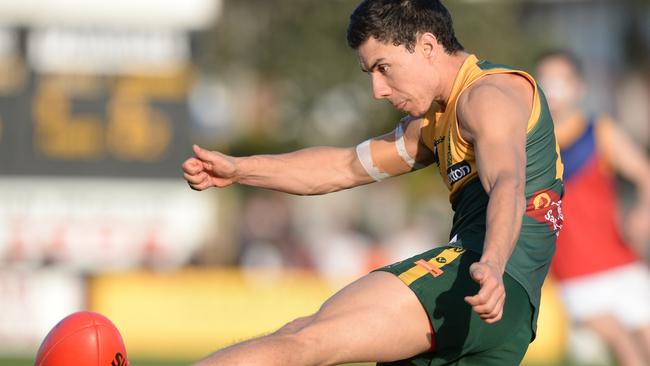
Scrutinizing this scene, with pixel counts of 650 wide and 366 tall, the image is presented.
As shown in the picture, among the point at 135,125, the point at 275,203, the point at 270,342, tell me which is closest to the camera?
the point at 270,342

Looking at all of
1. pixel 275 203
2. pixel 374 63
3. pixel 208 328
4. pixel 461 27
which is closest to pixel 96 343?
pixel 374 63

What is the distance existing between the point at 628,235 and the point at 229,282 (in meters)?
6.47

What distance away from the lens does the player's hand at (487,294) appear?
12.6 feet

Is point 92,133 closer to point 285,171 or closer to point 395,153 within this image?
point 285,171

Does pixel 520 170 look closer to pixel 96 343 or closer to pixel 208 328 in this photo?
pixel 96 343

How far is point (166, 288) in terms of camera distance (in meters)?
13.7

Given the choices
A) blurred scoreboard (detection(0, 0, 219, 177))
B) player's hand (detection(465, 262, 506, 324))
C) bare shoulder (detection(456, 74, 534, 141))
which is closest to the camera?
player's hand (detection(465, 262, 506, 324))

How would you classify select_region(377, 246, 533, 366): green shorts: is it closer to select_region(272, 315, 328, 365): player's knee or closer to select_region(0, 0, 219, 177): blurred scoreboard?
select_region(272, 315, 328, 365): player's knee

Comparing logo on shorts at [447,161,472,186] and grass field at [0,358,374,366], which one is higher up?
logo on shorts at [447,161,472,186]

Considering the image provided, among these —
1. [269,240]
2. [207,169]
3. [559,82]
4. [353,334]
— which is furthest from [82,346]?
[269,240]

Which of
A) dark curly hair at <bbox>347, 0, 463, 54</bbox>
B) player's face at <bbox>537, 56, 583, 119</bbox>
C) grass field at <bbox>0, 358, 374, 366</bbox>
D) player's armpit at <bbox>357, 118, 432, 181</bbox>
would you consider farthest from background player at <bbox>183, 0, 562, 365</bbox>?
grass field at <bbox>0, 358, 374, 366</bbox>

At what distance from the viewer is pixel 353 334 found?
424 centimetres

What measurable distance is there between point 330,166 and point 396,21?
988 millimetres

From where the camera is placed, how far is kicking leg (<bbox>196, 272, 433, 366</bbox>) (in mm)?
Result: 4125
